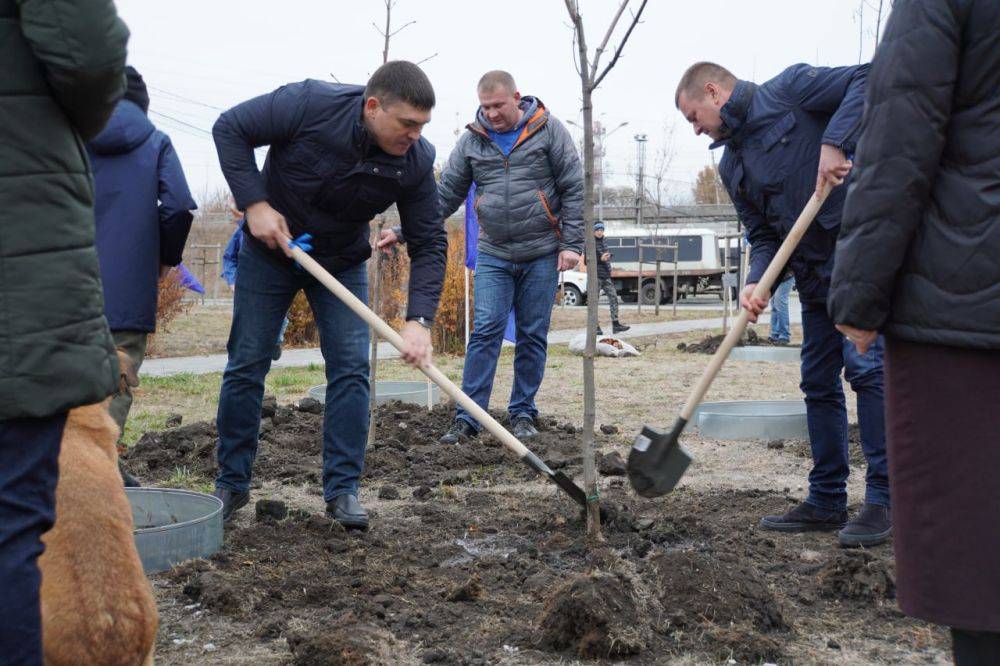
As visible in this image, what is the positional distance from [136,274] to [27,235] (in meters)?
2.51

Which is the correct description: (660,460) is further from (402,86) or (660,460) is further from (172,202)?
(172,202)

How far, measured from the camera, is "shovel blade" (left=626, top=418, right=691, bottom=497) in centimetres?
381

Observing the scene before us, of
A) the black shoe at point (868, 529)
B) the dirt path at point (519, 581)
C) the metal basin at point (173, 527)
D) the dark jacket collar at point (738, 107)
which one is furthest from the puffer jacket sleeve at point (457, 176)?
the black shoe at point (868, 529)

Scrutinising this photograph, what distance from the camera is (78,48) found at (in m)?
1.89

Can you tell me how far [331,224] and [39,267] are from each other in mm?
2415

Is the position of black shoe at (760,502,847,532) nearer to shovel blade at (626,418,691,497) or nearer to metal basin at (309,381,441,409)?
shovel blade at (626,418,691,497)

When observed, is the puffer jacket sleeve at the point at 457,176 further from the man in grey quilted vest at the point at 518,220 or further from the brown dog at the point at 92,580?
the brown dog at the point at 92,580

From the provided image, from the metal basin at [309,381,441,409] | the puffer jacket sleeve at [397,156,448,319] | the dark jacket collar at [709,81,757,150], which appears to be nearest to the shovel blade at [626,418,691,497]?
the puffer jacket sleeve at [397,156,448,319]

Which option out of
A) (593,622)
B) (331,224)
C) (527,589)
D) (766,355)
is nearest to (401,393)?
(331,224)

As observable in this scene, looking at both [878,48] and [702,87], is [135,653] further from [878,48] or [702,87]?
[702,87]

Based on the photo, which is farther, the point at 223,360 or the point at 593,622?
the point at 223,360

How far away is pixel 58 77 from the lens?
1.89 metres

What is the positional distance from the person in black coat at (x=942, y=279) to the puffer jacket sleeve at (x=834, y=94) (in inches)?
72.3

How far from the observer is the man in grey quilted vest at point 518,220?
6.75 m
